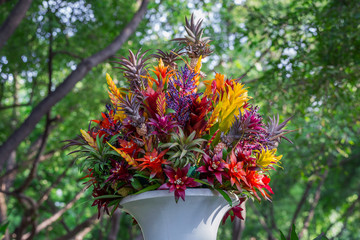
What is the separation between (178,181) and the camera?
1.20 m

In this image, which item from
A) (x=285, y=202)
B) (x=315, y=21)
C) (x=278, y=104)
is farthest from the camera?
(x=285, y=202)

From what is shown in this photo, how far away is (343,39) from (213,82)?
2670 millimetres

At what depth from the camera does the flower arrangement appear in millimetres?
1229

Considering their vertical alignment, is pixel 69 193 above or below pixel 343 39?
below

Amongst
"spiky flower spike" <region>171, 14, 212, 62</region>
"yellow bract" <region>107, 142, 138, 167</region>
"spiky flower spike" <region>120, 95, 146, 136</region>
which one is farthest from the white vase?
"spiky flower spike" <region>171, 14, 212, 62</region>

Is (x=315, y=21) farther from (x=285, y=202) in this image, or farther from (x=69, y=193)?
(x=285, y=202)

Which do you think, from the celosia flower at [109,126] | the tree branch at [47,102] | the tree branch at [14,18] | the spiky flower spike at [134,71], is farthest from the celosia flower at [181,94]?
the tree branch at [14,18]

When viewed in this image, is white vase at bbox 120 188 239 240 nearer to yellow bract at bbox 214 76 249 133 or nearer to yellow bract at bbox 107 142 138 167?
yellow bract at bbox 107 142 138 167

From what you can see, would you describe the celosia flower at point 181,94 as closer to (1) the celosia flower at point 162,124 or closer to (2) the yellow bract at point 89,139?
(1) the celosia flower at point 162,124

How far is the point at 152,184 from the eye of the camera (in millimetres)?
1288

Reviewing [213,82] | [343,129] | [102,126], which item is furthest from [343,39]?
Result: [102,126]

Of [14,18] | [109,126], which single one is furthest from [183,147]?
[14,18]

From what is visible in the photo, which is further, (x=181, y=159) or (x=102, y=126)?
(x=102, y=126)

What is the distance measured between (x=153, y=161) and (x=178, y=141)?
0.32 ft
